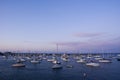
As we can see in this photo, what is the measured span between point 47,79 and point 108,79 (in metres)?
21.2

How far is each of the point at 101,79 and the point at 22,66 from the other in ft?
176

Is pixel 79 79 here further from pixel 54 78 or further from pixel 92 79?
pixel 54 78

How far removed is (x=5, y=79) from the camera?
6875 centimetres

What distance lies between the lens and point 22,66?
4380 inches

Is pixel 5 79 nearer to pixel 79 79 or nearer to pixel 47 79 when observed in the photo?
pixel 47 79

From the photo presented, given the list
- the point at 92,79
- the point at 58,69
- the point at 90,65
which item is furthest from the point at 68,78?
the point at 90,65

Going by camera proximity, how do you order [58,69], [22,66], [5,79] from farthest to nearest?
[22,66] → [58,69] → [5,79]

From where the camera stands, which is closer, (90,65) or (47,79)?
(47,79)

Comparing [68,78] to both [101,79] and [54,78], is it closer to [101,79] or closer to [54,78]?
[54,78]

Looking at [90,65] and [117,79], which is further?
[90,65]

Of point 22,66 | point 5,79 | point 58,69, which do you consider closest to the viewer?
point 5,79

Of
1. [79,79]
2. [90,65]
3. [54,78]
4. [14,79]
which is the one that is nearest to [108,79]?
[79,79]

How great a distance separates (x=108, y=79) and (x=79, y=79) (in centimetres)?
1026

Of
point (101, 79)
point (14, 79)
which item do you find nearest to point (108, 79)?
point (101, 79)
